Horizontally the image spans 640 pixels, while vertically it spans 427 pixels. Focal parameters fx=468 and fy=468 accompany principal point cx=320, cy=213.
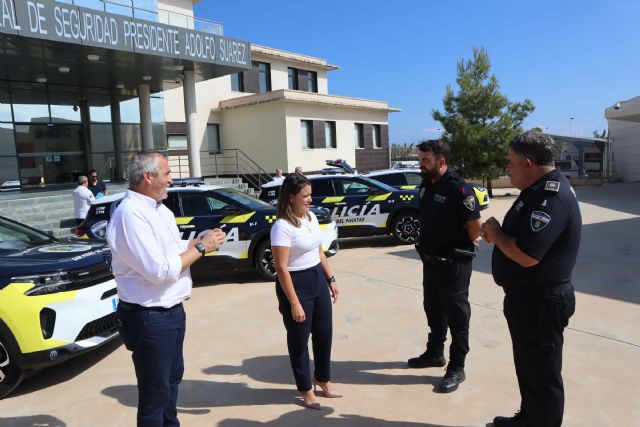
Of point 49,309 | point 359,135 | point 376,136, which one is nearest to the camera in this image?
point 49,309

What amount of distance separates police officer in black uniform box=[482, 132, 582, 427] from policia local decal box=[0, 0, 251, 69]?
11.5m

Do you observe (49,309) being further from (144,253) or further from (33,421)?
(144,253)

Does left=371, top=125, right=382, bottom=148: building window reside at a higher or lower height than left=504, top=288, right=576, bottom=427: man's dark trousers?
higher

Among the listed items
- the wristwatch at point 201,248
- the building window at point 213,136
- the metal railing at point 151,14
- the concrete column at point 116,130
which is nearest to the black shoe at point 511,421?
the wristwatch at point 201,248

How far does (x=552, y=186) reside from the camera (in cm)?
250

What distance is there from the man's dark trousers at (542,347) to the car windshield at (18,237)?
4.53 metres

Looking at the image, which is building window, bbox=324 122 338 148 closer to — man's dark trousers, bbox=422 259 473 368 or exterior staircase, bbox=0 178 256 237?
exterior staircase, bbox=0 178 256 237

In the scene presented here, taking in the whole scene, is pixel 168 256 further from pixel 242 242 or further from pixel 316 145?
pixel 316 145

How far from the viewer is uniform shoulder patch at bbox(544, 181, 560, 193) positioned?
2.49 m

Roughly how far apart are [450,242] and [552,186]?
121cm

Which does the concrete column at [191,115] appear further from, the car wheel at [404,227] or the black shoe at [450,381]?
the black shoe at [450,381]

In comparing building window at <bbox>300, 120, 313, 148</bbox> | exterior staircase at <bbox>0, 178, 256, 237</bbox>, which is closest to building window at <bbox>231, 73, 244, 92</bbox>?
building window at <bbox>300, 120, 313, 148</bbox>

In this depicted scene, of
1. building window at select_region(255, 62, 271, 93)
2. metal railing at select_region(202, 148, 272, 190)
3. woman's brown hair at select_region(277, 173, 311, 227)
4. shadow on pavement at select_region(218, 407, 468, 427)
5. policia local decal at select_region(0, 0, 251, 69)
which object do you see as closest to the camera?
shadow on pavement at select_region(218, 407, 468, 427)

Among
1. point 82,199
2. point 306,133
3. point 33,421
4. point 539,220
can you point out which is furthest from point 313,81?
point 539,220
